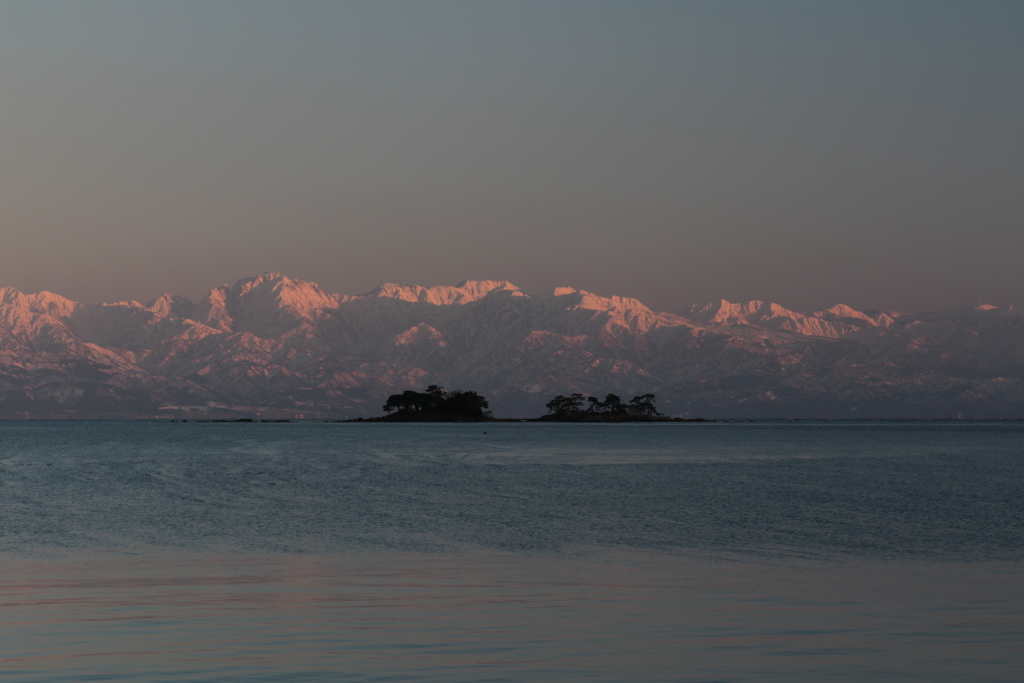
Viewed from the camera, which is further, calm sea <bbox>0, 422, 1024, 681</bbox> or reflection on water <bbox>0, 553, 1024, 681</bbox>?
calm sea <bbox>0, 422, 1024, 681</bbox>

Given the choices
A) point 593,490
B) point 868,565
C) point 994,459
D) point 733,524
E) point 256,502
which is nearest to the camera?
point 868,565

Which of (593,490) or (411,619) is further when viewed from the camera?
(593,490)

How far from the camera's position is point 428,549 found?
50.2 meters

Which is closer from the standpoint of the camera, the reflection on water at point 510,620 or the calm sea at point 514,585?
the reflection on water at point 510,620

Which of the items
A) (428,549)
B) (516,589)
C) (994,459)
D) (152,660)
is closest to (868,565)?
(516,589)

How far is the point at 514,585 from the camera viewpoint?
3791 cm

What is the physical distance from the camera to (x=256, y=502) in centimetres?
7912

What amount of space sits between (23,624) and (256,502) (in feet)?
164

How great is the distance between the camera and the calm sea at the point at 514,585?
2467cm

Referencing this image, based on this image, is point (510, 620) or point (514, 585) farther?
point (514, 585)

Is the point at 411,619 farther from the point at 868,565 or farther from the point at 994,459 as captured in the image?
the point at 994,459

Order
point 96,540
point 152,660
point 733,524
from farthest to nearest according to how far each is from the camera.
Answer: point 733,524, point 96,540, point 152,660

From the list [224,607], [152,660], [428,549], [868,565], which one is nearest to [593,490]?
[428,549]

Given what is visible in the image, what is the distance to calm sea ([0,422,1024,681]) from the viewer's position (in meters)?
24.7
